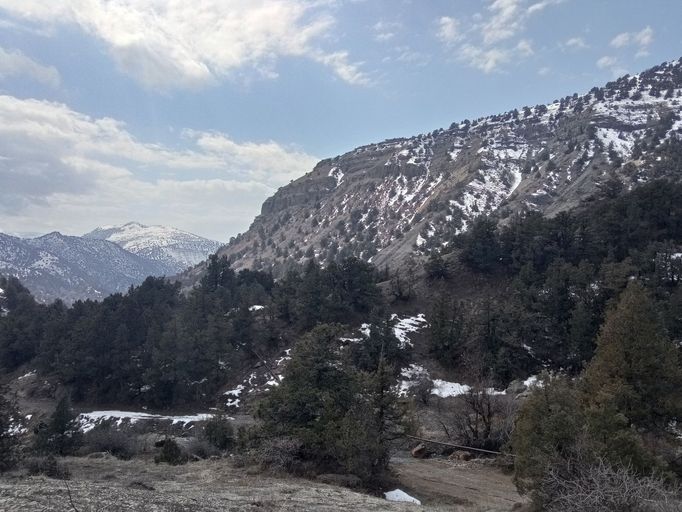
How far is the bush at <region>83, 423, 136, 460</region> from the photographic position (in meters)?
→ 24.1

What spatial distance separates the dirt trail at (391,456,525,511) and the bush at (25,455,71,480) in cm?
1087

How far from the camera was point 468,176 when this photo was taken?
5281 inches

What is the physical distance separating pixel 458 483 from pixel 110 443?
672 inches

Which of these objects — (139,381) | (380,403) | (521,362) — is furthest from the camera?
(139,381)

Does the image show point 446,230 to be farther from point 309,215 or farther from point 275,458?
point 275,458

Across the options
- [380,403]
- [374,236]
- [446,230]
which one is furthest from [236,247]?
[380,403]

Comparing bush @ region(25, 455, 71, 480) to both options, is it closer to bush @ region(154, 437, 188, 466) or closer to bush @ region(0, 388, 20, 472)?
bush @ region(0, 388, 20, 472)

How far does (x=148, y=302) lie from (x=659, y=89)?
15433 cm

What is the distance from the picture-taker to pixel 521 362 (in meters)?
45.4

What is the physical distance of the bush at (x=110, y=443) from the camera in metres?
24.1

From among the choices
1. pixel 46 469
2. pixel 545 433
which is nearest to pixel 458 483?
pixel 545 433

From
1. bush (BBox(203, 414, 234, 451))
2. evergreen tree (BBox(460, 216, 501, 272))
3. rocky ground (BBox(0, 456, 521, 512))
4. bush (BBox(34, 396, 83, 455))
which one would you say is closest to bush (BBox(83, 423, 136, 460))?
bush (BBox(34, 396, 83, 455))

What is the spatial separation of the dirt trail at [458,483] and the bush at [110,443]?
1323 cm

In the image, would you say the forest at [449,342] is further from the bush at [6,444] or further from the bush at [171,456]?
the bush at [6,444]
